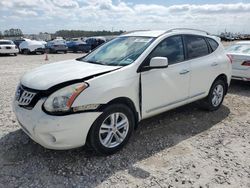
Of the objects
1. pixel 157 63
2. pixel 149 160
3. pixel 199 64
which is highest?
pixel 157 63

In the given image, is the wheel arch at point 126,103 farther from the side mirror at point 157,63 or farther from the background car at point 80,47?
the background car at point 80,47

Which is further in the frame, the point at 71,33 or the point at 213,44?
the point at 71,33

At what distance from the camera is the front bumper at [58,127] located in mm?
3129

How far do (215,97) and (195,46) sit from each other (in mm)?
1334

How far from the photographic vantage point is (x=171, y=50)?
4.49 metres

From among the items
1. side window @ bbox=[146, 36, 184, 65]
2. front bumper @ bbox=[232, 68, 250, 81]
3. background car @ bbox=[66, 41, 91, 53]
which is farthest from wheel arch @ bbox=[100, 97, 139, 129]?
background car @ bbox=[66, 41, 91, 53]

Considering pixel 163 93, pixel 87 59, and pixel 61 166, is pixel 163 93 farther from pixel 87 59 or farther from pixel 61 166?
pixel 61 166

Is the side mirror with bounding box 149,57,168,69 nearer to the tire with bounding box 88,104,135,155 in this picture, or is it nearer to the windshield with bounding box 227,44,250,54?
the tire with bounding box 88,104,135,155

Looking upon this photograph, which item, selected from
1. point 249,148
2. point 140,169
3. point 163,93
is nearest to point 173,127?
point 163,93

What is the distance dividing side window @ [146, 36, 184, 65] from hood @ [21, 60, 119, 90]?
0.86 m

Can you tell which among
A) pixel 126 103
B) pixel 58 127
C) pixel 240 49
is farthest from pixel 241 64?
pixel 58 127

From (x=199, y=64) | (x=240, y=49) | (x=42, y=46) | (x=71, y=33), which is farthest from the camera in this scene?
(x=71, y=33)

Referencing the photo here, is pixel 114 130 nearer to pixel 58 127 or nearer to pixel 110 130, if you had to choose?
pixel 110 130

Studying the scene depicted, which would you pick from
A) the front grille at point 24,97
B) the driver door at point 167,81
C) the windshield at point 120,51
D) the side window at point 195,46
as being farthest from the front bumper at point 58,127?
Answer: the side window at point 195,46
